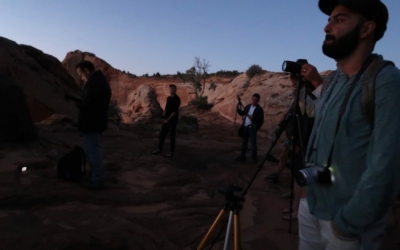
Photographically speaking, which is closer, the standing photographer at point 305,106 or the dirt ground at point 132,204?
the standing photographer at point 305,106

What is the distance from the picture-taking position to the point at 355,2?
1.71 metres

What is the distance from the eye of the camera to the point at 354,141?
64.9 inches

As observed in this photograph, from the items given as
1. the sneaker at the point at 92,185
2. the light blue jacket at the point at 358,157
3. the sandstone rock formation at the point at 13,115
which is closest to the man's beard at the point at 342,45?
the light blue jacket at the point at 358,157

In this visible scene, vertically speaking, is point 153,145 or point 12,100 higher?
point 12,100

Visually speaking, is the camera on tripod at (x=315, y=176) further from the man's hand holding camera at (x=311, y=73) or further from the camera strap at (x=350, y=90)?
the man's hand holding camera at (x=311, y=73)

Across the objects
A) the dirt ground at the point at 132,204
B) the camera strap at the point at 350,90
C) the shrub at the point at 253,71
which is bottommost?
the dirt ground at the point at 132,204

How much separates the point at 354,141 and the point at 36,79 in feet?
42.9

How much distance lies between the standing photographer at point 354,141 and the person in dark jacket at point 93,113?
13.4 ft

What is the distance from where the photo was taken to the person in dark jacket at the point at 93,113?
17.9 feet

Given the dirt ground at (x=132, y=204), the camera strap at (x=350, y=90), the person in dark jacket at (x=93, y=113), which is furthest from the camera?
the person in dark jacket at (x=93, y=113)

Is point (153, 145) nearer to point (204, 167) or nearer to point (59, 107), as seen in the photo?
point (204, 167)

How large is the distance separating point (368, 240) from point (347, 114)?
535 mm

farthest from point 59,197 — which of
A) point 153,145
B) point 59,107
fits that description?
point 59,107

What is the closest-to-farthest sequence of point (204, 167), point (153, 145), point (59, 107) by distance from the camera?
1. point (204, 167)
2. point (153, 145)
3. point (59, 107)
